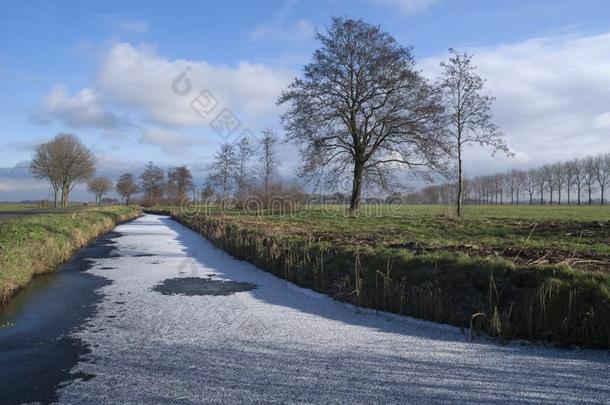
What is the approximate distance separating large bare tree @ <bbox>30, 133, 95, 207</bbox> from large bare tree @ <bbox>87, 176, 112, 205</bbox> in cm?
1565

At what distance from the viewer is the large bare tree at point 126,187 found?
262ft

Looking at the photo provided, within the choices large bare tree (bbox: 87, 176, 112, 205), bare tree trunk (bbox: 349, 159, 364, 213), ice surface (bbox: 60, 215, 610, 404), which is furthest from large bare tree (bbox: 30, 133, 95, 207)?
ice surface (bbox: 60, 215, 610, 404)

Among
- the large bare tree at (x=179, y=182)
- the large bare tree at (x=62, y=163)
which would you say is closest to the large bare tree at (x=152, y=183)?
the large bare tree at (x=179, y=182)

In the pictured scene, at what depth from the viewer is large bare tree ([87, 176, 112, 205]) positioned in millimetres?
73350

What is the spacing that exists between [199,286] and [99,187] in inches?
2801

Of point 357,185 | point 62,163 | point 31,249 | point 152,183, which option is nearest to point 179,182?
point 152,183

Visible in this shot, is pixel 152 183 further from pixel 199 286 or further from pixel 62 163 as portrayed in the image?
pixel 199 286

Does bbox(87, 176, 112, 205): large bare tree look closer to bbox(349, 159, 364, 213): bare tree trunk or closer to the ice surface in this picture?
bbox(349, 159, 364, 213): bare tree trunk

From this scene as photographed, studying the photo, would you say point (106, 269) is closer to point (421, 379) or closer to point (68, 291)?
point (68, 291)

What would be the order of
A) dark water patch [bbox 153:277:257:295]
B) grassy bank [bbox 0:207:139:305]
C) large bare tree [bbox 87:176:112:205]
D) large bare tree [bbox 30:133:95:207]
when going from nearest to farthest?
grassy bank [bbox 0:207:139:305] < dark water patch [bbox 153:277:257:295] < large bare tree [bbox 30:133:95:207] < large bare tree [bbox 87:176:112:205]

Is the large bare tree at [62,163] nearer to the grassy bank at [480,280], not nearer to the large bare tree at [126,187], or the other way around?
the large bare tree at [126,187]

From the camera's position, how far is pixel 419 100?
2347cm

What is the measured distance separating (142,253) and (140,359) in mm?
11268

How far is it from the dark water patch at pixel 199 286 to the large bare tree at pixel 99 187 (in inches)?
2695
